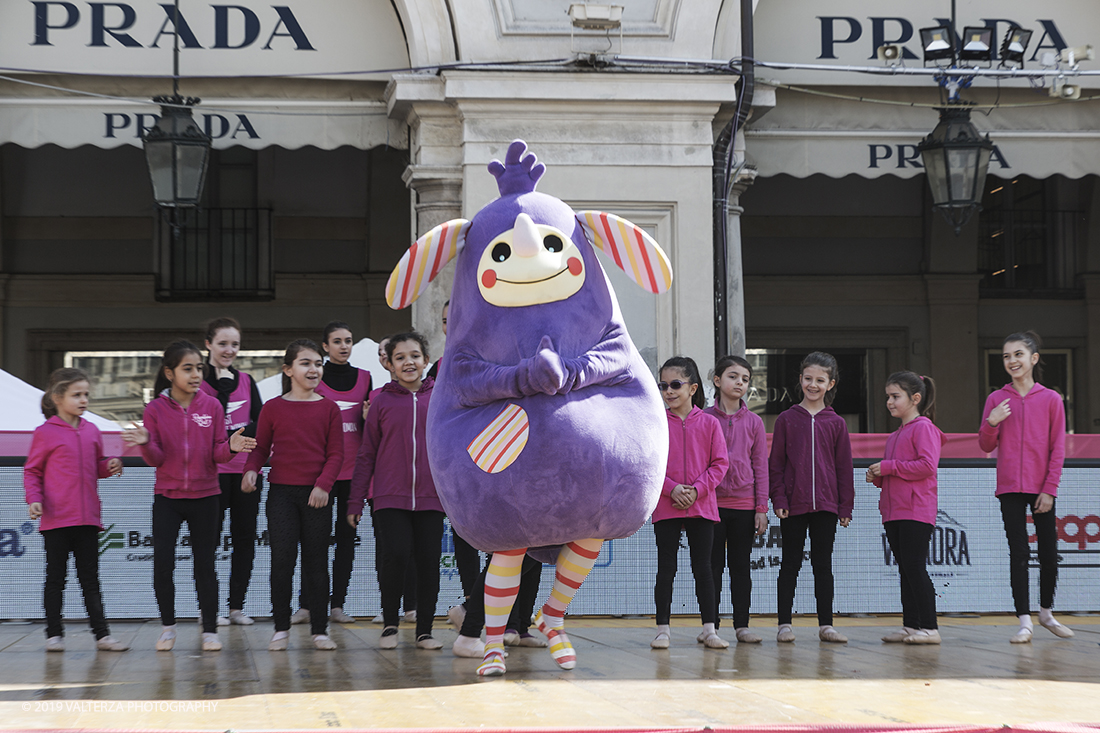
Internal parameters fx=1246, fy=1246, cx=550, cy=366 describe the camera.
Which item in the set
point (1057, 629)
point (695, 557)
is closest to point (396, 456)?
point (695, 557)

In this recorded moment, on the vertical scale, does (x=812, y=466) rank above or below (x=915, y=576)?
above

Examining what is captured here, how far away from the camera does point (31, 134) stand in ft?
28.2

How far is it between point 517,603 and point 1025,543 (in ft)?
8.76

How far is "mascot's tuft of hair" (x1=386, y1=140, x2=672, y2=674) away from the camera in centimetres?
455

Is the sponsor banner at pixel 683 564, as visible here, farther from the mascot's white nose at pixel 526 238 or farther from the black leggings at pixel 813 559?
the mascot's white nose at pixel 526 238

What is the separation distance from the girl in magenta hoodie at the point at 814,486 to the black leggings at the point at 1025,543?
876 mm

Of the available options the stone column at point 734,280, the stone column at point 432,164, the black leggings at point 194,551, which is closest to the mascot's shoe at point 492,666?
the black leggings at point 194,551

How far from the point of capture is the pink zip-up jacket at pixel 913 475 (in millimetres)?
6176

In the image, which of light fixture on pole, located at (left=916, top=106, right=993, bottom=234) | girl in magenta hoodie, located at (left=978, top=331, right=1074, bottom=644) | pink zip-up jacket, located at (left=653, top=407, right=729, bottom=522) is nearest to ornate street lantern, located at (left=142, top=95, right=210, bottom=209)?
pink zip-up jacket, located at (left=653, top=407, right=729, bottom=522)

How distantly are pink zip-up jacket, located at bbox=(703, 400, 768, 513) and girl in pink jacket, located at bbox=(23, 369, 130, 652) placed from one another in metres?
3.00

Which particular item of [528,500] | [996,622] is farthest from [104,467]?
[996,622]

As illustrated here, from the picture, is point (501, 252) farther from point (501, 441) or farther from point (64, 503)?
point (64, 503)

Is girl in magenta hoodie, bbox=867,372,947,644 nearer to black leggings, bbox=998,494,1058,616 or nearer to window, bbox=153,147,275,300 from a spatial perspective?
black leggings, bbox=998,494,1058,616

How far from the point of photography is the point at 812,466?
20.5 ft
